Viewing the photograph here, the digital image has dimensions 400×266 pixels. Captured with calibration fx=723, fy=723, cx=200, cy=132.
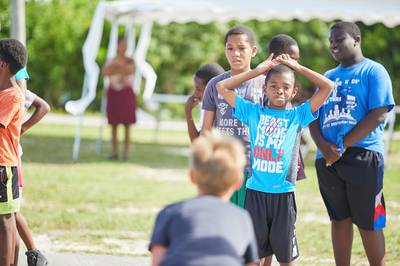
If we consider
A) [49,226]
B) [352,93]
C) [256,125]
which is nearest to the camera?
[256,125]

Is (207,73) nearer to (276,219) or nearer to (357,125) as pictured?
(357,125)

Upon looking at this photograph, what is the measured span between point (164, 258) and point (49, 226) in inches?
166

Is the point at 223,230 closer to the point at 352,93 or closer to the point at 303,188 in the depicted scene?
the point at 352,93

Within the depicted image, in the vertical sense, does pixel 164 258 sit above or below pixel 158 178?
above

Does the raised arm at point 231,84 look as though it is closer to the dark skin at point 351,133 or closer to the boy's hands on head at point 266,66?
the boy's hands on head at point 266,66

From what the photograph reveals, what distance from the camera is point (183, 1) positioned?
1273 cm

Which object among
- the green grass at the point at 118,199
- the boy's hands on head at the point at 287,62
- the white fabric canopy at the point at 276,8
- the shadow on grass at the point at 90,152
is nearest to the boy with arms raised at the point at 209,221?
the boy's hands on head at the point at 287,62

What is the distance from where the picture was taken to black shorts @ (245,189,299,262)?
444cm

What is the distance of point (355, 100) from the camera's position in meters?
4.86

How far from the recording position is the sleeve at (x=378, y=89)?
479 centimetres

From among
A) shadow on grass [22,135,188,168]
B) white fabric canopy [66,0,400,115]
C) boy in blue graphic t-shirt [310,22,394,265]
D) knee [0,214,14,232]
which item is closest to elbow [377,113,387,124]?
boy in blue graphic t-shirt [310,22,394,265]

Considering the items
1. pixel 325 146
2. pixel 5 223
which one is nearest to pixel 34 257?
pixel 5 223

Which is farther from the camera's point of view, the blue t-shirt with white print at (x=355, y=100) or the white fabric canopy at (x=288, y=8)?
the white fabric canopy at (x=288, y=8)

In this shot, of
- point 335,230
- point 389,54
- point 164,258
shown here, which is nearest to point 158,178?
point 335,230
